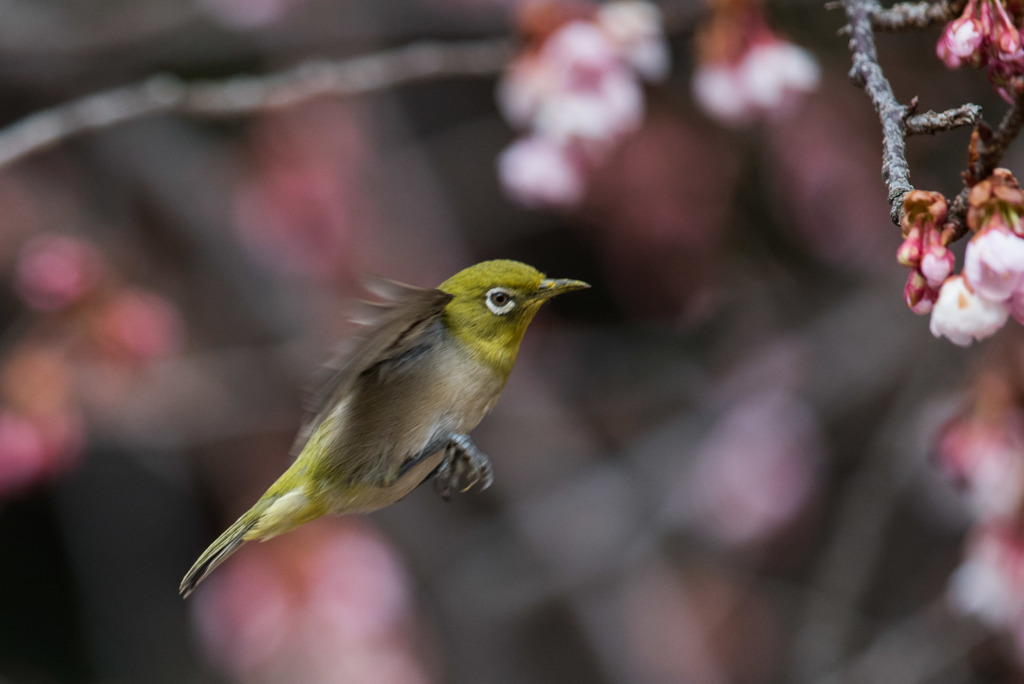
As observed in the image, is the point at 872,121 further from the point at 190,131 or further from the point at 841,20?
the point at 190,131

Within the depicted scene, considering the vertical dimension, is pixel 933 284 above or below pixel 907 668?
above

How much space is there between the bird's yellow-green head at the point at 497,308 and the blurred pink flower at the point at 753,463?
1.68 m

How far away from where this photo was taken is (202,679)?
3422 millimetres

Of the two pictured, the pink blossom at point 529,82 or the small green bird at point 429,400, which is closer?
the small green bird at point 429,400

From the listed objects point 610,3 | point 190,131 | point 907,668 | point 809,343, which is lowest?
point 907,668

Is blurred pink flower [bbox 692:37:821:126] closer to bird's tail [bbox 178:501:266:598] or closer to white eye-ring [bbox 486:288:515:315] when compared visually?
white eye-ring [bbox 486:288:515:315]

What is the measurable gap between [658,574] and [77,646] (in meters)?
2.13

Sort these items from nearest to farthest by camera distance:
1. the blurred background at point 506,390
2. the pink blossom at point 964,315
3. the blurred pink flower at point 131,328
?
the pink blossom at point 964,315
the blurred pink flower at point 131,328
the blurred background at point 506,390

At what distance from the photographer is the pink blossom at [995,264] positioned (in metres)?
0.76

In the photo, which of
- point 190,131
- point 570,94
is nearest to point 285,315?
point 190,131

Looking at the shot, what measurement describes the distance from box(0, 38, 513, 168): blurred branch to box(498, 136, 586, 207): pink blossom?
312 mm

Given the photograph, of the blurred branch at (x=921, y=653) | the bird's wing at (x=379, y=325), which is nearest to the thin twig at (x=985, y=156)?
the bird's wing at (x=379, y=325)

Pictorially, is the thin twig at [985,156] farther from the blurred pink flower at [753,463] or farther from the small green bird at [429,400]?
the blurred pink flower at [753,463]

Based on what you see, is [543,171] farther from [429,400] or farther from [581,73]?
[429,400]
